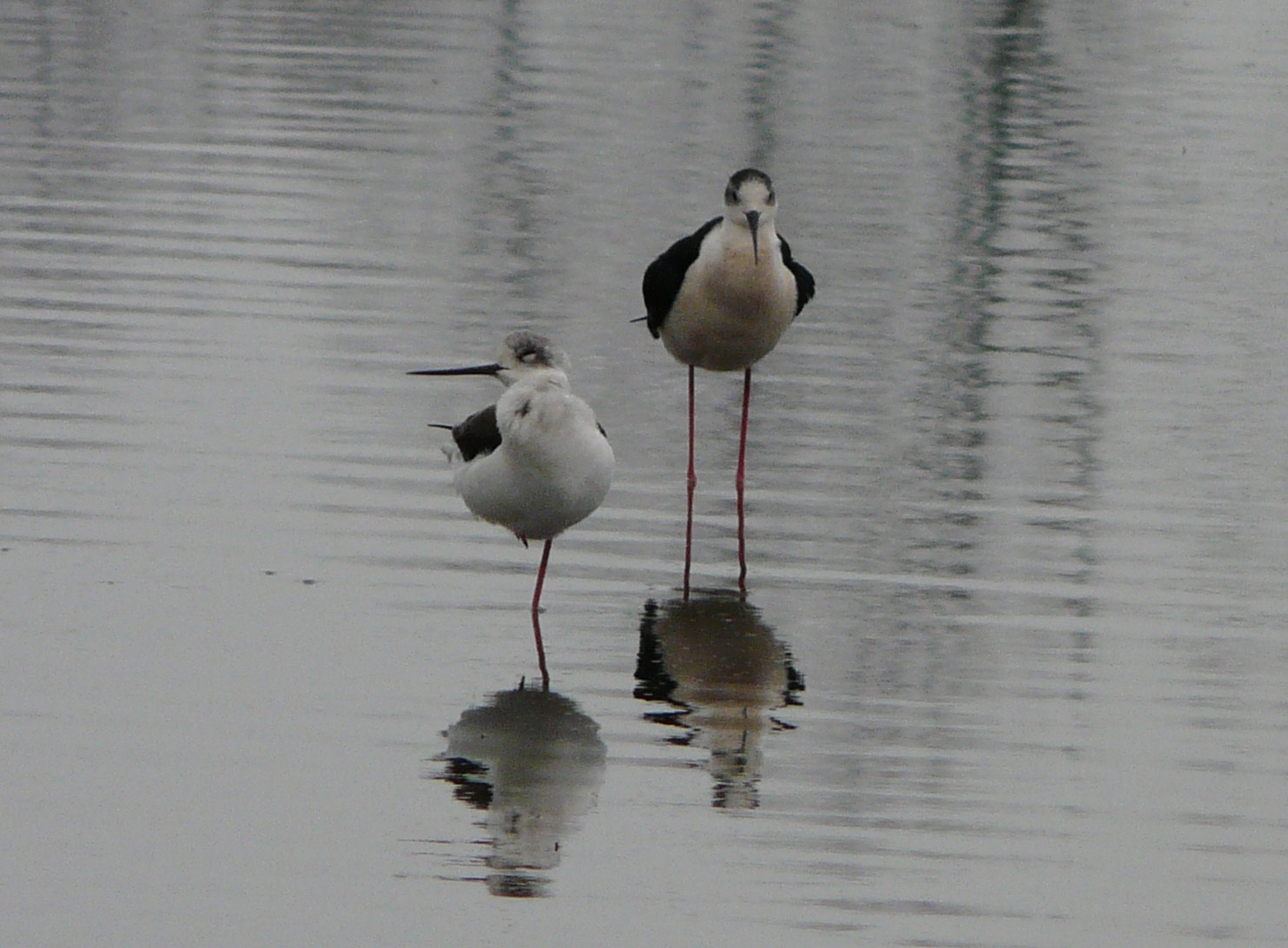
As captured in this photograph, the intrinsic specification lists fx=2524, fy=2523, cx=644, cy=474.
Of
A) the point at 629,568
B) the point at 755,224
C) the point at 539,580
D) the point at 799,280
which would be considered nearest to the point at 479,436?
the point at 539,580

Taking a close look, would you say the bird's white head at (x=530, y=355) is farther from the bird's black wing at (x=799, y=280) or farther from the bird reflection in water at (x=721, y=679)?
the bird's black wing at (x=799, y=280)

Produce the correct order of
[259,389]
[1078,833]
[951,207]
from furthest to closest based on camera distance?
[951,207]
[259,389]
[1078,833]

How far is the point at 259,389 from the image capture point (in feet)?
36.9

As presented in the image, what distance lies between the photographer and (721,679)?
778 cm

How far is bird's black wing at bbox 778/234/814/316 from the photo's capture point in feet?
34.1

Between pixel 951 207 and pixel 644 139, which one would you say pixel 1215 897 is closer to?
pixel 951 207

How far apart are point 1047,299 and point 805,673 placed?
6944 millimetres

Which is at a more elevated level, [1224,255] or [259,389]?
[1224,255]

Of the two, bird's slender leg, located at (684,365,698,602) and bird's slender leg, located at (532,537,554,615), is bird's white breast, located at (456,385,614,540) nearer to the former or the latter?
bird's slender leg, located at (532,537,554,615)

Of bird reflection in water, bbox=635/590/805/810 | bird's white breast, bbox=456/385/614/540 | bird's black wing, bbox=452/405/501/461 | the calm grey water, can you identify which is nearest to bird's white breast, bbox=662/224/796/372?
the calm grey water

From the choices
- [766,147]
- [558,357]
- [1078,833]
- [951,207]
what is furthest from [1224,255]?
[1078,833]

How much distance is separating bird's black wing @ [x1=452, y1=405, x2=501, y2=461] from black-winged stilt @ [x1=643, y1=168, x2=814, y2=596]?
150 centimetres

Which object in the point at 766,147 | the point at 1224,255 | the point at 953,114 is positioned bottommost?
the point at 1224,255

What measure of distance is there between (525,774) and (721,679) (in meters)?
1.14
